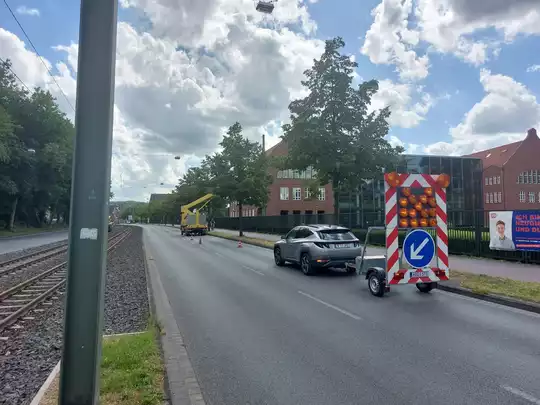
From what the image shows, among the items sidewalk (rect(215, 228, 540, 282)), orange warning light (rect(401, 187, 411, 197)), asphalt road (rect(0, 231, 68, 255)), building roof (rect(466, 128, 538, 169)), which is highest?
building roof (rect(466, 128, 538, 169))

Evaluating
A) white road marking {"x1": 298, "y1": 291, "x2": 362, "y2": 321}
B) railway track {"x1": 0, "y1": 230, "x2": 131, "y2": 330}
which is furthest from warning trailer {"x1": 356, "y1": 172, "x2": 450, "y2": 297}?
railway track {"x1": 0, "y1": 230, "x2": 131, "y2": 330}

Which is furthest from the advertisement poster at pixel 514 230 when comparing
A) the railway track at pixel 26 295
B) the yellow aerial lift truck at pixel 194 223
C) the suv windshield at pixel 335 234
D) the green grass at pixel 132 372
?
the yellow aerial lift truck at pixel 194 223

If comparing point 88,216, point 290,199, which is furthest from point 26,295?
point 290,199

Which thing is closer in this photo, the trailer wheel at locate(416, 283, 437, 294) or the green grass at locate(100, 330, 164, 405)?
the green grass at locate(100, 330, 164, 405)

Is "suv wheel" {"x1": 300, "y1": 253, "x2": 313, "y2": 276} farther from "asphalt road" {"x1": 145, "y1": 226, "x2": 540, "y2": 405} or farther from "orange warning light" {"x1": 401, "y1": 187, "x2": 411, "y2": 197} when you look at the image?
"orange warning light" {"x1": 401, "y1": 187, "x2": 411, "y2": 197}

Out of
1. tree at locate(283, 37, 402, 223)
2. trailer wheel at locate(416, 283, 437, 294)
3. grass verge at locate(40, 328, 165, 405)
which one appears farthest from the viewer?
tree at locate(283, 37, 402, 223)

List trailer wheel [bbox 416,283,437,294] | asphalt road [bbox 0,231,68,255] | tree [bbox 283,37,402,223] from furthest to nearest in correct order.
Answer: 1. asphalt road [bbox 0,231,68,255]
2. tree [bbox 283,37,402,223]
3. trailer wheel [bbox 416,283,437,294]

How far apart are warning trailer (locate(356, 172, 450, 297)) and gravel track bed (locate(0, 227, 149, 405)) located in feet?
17.2

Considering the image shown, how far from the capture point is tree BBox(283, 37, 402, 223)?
64.5 ft

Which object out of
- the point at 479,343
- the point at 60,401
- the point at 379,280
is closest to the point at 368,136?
the point at 379,280

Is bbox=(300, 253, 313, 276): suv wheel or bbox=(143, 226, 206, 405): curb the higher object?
bbox=(300, 253, 313, 276): suv wheel

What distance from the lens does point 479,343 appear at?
600 cm

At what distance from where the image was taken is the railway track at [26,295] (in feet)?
26.5

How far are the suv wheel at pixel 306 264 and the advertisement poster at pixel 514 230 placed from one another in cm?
756
